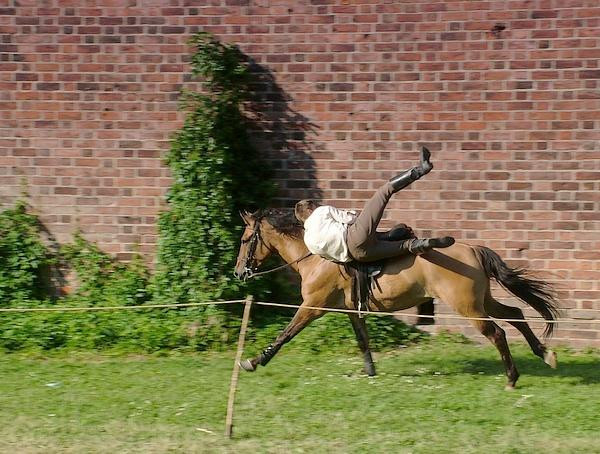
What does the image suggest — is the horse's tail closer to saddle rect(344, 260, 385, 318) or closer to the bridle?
saddle rect(344, 260, 385, 318)

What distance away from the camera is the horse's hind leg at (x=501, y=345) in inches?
313

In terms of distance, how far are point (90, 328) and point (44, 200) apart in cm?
169

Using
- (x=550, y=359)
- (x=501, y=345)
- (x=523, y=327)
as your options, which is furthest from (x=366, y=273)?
(x=550, y=359)

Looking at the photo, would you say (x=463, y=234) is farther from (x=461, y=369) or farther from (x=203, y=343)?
(x=203, y=343)

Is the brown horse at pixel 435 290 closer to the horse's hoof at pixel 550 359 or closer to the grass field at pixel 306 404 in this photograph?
the horse's hoof at pixel 550 359

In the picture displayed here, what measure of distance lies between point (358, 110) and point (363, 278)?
2.26 metres

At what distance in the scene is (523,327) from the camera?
27.1ft

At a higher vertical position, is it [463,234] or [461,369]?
[463,234]

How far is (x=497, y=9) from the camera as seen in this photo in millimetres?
9383

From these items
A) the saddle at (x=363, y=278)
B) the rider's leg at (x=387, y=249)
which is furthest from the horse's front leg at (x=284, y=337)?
the rider's leg at (x=387, y=249)

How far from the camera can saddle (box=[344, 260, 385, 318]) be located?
8.17m

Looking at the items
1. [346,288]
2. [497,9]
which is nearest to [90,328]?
[346,288]

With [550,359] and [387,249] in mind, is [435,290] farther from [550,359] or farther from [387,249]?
[550,359]

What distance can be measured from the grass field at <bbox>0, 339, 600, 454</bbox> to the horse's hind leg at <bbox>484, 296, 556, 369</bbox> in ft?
0.79
